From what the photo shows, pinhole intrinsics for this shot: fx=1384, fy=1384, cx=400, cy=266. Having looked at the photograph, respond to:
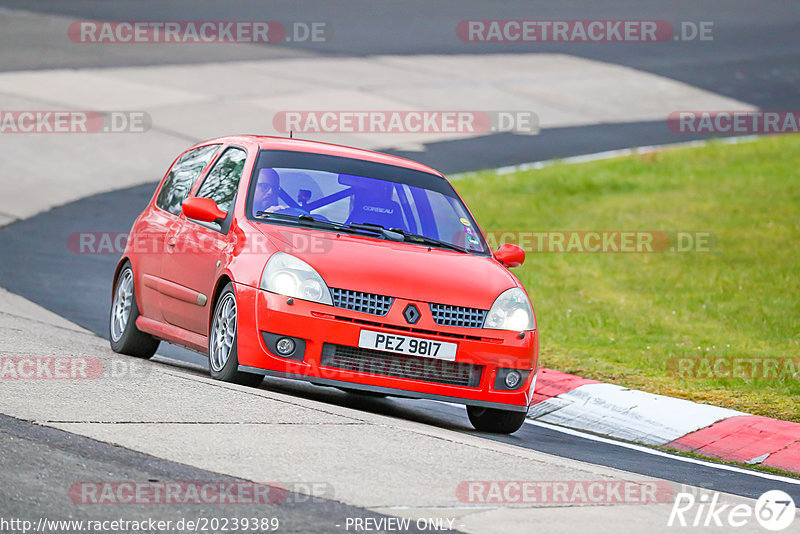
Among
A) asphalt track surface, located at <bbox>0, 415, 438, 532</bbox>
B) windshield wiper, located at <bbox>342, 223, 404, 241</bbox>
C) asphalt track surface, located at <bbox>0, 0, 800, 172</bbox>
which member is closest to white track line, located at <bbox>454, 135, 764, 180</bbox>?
asphalt track surface, located at <bbox>0, 0, 800, 172</bbox>

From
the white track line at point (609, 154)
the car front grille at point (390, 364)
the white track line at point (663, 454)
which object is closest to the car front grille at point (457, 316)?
the car front grille at point (390, 364)

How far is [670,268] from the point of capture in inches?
631

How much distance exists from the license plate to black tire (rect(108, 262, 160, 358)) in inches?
101

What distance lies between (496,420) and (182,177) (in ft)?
10.1

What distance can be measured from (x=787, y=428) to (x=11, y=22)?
25.0 m

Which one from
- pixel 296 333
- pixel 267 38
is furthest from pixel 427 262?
pixel 267 38

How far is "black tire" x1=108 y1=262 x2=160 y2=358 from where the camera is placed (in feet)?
33.1

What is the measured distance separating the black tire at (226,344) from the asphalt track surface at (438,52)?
94 centimetres

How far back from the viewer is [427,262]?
859cm

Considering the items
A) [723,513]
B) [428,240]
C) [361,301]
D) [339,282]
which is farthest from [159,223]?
[723,513]

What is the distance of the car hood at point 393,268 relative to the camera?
27.0 ft

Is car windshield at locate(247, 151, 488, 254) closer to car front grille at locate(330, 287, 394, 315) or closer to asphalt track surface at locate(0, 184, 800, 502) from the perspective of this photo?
car front grille at locate(330, 287, 394, 315)

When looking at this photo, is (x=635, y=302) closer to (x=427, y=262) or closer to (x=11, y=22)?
(x=427, y=262)

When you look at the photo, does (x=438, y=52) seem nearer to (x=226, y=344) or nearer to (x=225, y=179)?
(x=225, y=179)
